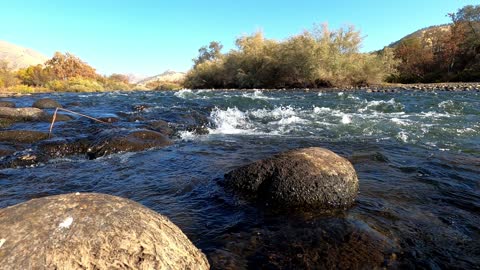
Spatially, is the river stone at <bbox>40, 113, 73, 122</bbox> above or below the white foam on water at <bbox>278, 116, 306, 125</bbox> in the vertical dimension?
above

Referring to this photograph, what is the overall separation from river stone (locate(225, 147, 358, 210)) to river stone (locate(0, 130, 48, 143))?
5971mm

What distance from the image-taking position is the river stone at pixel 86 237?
212cm

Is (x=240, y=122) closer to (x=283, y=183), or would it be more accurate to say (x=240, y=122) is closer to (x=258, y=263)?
(x=283, y=183)

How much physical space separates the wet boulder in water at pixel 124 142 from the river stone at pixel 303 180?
3676mm

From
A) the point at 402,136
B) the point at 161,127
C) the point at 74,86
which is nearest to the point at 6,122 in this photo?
the point at 161,127

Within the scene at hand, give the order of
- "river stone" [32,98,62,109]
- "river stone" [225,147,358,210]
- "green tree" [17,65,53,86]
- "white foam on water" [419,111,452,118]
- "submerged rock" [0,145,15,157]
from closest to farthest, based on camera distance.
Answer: "river stone" [225,147,358,210] → "submerged rock" [0,145,15,157] → "white foam on water" [419,111,452,118] → "river stone" [32,98,62,109] → "green tree" [17,65,53,86]

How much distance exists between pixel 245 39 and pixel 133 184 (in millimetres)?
45245

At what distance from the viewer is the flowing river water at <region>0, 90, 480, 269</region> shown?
3334 mm

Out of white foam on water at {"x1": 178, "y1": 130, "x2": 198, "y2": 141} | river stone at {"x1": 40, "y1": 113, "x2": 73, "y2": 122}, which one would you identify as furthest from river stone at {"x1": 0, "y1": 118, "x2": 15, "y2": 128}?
white foam on water at {"x1": 178, "y1": 130, "x2": 198, "y2": 141}

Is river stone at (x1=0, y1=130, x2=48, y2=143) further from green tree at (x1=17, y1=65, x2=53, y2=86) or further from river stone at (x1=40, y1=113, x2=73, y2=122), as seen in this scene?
green tree at (x1=17, y1=65, x2=53, y2=86)

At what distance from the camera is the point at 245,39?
1901 inches

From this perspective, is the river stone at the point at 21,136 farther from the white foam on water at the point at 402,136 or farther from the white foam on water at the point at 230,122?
the white foam on water at the point at 402,136

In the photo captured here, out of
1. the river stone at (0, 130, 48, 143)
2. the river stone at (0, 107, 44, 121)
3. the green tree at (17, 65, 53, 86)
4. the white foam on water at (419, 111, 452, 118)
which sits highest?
the green tree at (17, 65, 53, 86)

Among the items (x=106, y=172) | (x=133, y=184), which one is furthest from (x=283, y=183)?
(x=106, y=172)
